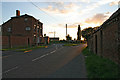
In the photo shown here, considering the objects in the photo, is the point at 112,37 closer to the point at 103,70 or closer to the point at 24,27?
the point at 103,70

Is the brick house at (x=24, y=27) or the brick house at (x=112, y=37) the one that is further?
the brick house at (x=24, y=27)

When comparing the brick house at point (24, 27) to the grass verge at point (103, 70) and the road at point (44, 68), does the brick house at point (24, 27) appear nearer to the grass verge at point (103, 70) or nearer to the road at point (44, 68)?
the road at point (44, 68)

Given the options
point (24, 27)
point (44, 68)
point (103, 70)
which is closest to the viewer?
point (103, 70)

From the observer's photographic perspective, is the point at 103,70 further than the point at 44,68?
No

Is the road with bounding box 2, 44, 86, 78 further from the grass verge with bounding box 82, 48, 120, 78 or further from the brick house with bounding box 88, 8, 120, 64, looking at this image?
the brick house with bounding box 88, 8, 120, 64

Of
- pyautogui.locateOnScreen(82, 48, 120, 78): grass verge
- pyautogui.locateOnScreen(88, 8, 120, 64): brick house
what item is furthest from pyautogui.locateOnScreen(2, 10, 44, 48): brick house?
pyautogui.locateOnScreen(82, 48, 120, 78): grass verge

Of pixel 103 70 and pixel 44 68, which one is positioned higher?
pixel 103 70

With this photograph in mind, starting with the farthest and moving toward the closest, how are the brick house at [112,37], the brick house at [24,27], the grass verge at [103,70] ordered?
the brick house at [24,27] → the brick house at [112,37] → the grass verge at [103,70]

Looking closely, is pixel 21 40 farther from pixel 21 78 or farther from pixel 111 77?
pixel 111 77

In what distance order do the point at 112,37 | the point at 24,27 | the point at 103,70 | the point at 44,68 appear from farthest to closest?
the point at 24,27 → the point at 44,68 → the point at 112,37 → the point at 103,70

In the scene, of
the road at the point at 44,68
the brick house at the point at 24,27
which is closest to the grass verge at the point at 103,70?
the road at the point at 44,68

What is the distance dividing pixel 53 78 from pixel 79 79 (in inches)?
50.6

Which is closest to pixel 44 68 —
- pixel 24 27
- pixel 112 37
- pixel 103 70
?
pixel 103 70

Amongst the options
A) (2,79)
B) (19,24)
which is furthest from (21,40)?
(2,79)
